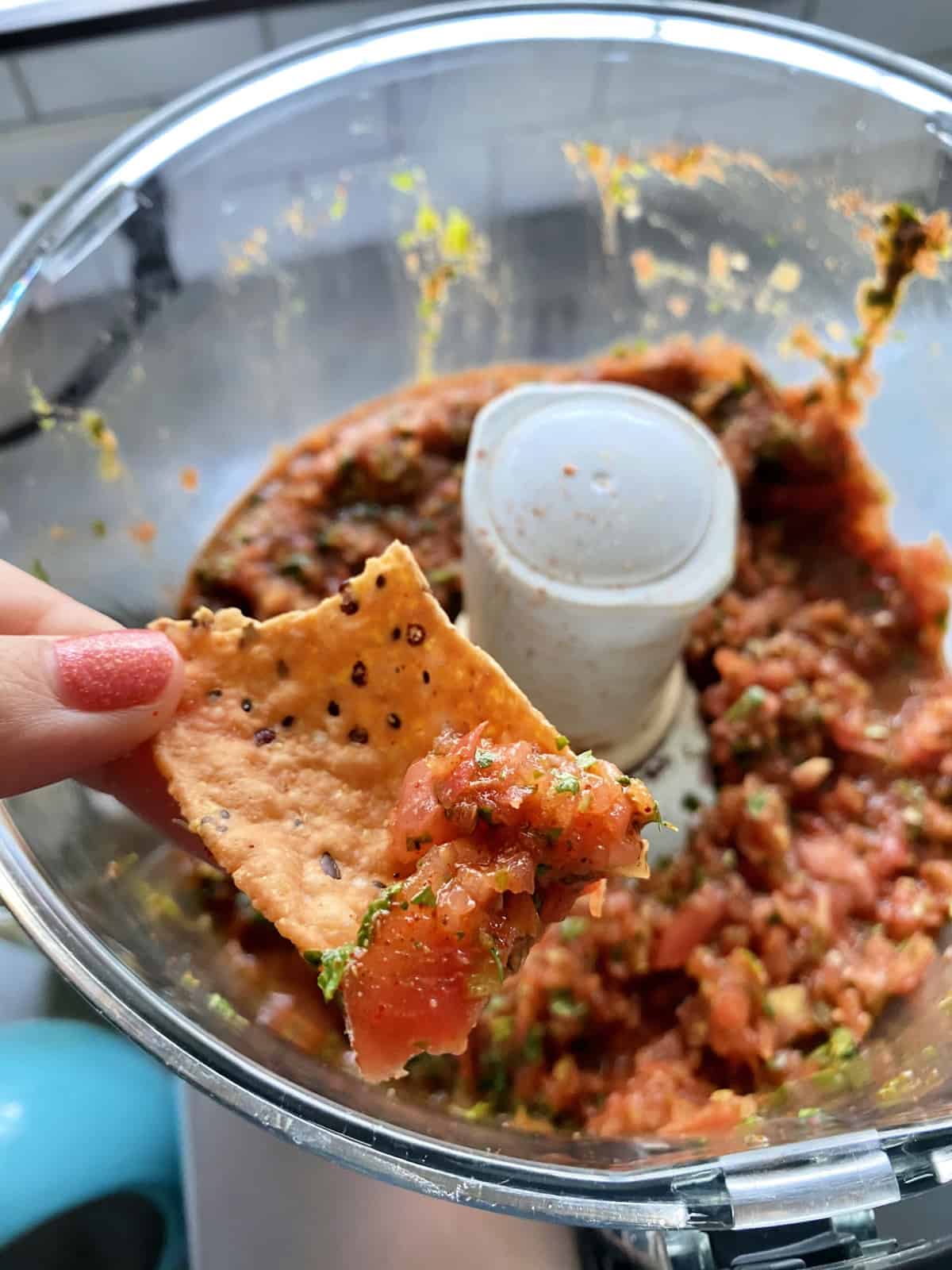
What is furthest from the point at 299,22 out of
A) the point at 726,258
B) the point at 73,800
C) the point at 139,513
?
the point at 73,800

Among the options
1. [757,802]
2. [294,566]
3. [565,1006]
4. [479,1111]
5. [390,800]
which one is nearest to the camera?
[390,800]

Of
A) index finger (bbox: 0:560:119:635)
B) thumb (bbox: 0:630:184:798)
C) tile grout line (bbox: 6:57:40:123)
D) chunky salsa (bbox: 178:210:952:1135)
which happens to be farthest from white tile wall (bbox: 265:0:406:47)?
thumb (bbox: 0:630:184:798)

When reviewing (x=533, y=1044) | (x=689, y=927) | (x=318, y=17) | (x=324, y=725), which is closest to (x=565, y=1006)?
(x=533, y=1044)

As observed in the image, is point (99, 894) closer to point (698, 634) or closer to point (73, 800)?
point (73, 800)

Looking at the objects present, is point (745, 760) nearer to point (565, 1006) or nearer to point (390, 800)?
point (565, 1006)

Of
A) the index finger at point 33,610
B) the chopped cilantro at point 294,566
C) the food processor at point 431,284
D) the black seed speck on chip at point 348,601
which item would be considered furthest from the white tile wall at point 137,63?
the black seed speck on chip at point 348,601

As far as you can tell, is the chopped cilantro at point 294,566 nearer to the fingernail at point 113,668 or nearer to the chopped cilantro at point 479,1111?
the fingernail at point 113,668

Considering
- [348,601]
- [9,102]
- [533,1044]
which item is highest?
[9,102]

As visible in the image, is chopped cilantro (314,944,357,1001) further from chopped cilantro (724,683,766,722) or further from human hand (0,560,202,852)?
chopped cilantro (724,683,766,722)
